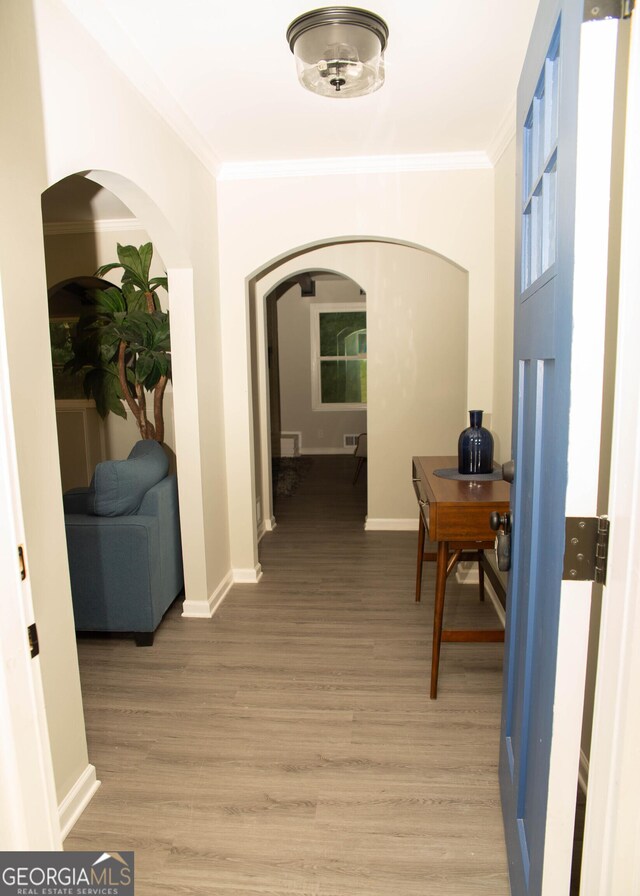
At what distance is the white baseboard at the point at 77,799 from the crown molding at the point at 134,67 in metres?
2.60

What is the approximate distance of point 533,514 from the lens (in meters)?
1.44

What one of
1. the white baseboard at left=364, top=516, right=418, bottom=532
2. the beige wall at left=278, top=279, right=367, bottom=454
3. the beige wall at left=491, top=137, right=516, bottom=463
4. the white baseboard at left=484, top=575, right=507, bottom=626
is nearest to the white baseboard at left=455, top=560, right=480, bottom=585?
the white baseboard at left=484, top=575, right=507, bottom=626

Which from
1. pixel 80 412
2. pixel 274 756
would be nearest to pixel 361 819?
pixel 274 756

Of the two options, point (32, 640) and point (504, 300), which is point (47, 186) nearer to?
point (32, 640)

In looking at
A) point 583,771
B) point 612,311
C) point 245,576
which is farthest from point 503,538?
point 245,576

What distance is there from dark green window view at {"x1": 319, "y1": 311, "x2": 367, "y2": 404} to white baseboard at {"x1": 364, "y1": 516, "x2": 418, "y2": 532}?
455 cm

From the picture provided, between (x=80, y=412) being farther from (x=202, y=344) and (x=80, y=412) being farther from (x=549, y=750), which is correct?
(x=549, y=750)

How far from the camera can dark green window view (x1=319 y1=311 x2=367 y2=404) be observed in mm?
9578

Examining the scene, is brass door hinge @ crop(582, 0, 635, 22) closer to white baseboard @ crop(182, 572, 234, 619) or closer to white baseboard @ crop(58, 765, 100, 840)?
white baseboard @ crop(58, 765, 100, 840)

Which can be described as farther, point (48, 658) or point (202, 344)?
point (202, 344)

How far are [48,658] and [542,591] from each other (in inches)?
59.5

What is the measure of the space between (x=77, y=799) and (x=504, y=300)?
3102 millimetres

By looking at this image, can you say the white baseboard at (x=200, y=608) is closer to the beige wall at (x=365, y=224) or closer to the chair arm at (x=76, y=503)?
the chair arm at (x=76, y=503)

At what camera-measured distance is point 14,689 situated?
108 centimetres
